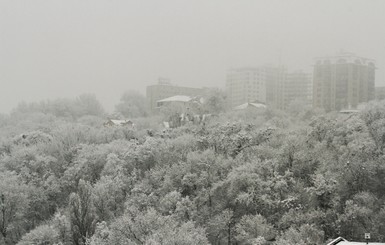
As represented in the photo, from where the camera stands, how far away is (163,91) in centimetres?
9750

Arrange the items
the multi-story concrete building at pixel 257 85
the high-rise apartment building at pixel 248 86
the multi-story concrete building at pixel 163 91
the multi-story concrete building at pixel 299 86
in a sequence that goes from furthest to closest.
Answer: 1. the multi-story concrete building at pixel 163 91
2. the high-rise apartment building at pixel 248 86
3. the multi-story concrete building at pixel 257 85
4. the multi-story concrete building at pixel 299 86

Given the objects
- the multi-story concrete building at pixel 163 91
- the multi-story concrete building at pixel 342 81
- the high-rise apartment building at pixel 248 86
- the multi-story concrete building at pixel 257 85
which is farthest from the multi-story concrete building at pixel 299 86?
the multi-story concrete building at pixel 163 91

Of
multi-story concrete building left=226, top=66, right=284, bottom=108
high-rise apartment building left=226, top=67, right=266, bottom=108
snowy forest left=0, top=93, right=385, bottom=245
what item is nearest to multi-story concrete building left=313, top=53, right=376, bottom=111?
multi-story concrete building left=226, top=66, right=284, bottom=108

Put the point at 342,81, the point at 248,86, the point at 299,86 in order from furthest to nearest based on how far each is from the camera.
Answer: the point at 248,86 → the point at 299,86 → the point at 342,81

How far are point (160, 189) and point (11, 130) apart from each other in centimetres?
3855

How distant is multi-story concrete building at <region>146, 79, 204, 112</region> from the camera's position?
9594cm

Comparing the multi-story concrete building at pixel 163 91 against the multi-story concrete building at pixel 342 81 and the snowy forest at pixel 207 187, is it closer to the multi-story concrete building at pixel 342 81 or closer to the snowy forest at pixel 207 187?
the multi-story concrete building at pixel 342 81

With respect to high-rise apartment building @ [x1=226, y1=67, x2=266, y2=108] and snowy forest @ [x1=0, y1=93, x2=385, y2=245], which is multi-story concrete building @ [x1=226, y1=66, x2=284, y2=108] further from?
snowy forest @ [x1=0, y1=93, x2=385, y2=245]

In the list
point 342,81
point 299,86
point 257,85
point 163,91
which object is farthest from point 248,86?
point 342,81

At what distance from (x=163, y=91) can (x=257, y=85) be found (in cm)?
1796

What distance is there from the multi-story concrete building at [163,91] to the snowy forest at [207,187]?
4590 cm

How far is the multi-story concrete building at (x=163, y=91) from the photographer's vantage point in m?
95.9

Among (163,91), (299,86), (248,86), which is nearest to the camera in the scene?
(299,86)

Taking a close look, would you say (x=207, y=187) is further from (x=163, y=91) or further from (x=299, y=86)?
(x=163, y=91)
